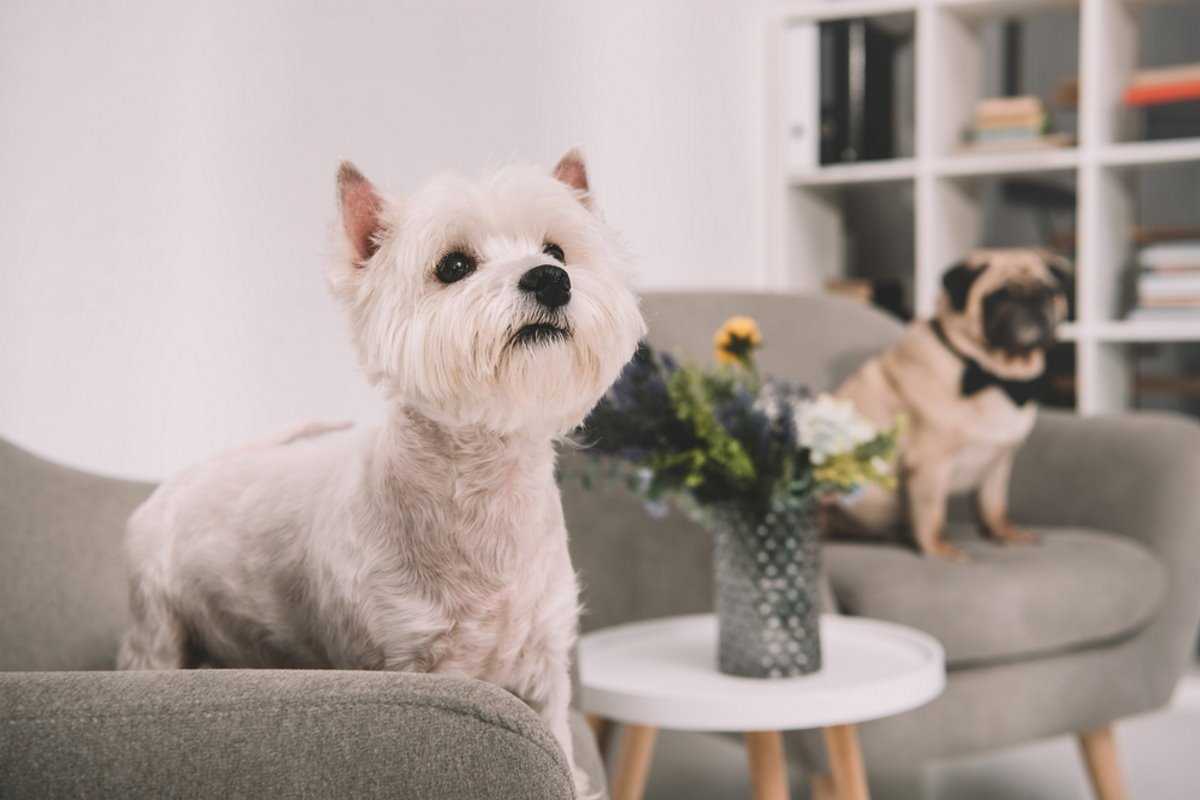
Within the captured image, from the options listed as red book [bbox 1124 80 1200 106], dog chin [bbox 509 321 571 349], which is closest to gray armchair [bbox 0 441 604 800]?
dog chin [bbox 509 321 571 349]

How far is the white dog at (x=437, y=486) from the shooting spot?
0.68 meters

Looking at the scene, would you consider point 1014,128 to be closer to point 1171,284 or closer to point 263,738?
point 1171,284

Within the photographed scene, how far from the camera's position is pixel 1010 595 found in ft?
6.14

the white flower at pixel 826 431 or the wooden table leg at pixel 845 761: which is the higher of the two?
the white flower at pixel 826 431

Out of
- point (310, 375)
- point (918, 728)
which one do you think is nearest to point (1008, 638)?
point (918, 728)

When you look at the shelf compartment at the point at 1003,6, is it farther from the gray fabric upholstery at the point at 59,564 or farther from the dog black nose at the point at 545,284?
the dog black nose at the point at 545,284

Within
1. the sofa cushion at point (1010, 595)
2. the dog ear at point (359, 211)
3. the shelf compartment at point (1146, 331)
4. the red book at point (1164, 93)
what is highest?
the red book at point (1164, 93)

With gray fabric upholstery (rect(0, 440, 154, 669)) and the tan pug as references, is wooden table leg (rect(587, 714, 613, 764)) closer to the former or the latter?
the tan pug

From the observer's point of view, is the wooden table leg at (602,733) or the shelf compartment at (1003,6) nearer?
the wooden table leg at (602,733)

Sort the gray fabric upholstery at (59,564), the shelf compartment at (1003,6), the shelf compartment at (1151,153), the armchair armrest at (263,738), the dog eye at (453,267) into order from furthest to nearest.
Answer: the shelf compartment at (1003,6) < the shelf compartment at (1151,153) < the gray fabric upholstery at (59,564) < the dog eye at (453,267) < the armchair armrest at (263,738)

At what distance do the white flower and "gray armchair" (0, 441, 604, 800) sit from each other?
78 centimetres

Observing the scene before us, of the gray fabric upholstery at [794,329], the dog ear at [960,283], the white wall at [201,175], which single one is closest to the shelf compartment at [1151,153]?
the gray fabric upholstery at [794,329]

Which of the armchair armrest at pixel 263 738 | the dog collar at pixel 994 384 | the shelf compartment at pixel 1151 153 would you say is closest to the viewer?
the armchair armrest at pixel 263 738

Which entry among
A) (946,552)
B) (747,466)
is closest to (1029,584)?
(946,552)
